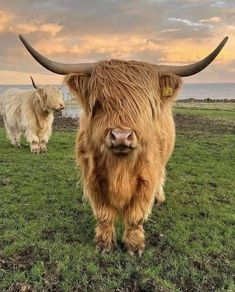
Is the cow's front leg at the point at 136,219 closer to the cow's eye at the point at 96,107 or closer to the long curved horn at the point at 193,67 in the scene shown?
the cow's eye at the point at 96,107

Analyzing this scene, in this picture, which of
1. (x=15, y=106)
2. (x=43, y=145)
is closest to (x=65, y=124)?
(x=15, y=106)

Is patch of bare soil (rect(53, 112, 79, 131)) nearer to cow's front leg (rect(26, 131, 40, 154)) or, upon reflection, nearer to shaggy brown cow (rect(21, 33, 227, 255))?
cow's front leg (rect(26, 131, 40, 154))

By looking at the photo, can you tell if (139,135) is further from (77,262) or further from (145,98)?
(77,262)

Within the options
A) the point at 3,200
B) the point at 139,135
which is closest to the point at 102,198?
the point at 139,135

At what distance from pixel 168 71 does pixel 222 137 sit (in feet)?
25.9

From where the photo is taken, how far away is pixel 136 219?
12.7 feet

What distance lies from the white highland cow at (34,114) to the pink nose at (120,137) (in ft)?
19.6

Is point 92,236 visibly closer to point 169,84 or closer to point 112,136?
point 112,136

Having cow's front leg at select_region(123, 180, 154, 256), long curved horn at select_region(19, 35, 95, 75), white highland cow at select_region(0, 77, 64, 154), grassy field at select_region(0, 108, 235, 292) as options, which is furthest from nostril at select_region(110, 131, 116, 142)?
white highland cow at select_region(0, 77, 64, 154)

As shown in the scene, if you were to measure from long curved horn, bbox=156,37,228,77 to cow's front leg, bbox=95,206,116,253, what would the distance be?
141cm

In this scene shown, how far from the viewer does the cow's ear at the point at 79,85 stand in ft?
11.6

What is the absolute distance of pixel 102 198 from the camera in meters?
3.88

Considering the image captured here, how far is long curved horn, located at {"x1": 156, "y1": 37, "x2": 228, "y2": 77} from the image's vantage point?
10.9ft

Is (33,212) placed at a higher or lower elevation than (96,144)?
lower
